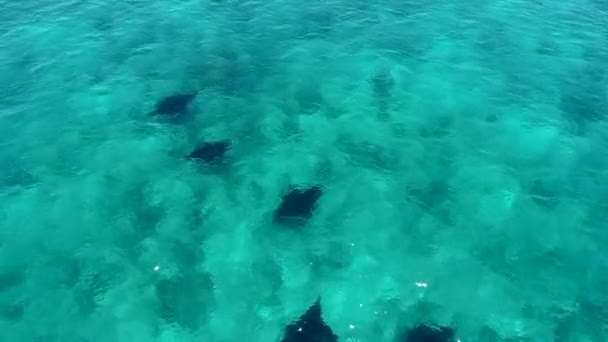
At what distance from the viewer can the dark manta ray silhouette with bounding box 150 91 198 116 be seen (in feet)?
197

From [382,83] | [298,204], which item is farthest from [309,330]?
[382,83]

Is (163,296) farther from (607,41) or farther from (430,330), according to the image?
(607,41)

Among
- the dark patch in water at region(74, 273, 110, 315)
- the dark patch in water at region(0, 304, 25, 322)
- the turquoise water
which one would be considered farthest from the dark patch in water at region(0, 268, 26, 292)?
the dark patch in water at region(74, 273, 110, 315)

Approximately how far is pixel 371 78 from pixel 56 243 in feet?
134

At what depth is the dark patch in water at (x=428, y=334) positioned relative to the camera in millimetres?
41531

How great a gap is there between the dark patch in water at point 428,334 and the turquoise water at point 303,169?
683 mm

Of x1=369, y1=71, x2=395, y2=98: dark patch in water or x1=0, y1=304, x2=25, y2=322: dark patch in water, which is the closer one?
x1=0, y1=304, x2=25, y2=322: dark patch in water

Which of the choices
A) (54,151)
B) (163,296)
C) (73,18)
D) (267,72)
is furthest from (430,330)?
(73,18)

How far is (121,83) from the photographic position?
64.1 meters

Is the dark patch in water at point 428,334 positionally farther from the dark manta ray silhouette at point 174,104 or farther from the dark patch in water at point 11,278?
the dark manta ray silhouette at point 174,104

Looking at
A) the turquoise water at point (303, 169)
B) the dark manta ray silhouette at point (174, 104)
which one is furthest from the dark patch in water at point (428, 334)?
the dark manta ray silhouette at point (174, 104)

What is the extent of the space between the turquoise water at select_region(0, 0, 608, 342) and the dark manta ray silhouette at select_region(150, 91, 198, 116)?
0.55 metres

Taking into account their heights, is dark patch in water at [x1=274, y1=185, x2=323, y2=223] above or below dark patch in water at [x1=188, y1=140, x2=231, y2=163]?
below

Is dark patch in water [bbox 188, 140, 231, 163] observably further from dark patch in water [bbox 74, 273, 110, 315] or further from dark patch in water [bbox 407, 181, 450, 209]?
dark patch in water [bbox 407, 181, 450, 209]
